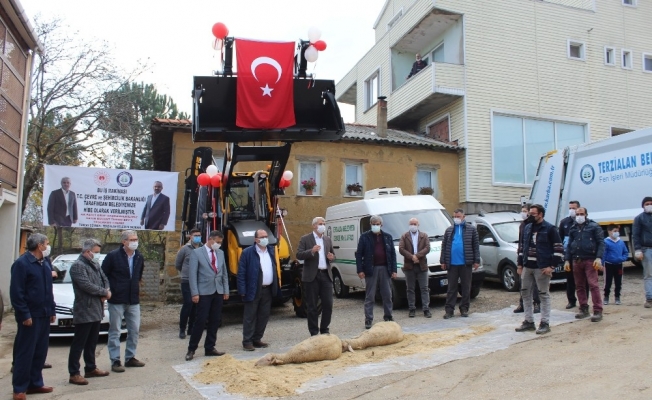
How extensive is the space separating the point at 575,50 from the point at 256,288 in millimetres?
18732

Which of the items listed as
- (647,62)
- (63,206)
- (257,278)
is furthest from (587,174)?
(63,206)

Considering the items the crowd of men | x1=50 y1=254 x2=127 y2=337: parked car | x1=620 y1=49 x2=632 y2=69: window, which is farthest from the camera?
x1=620 y1=49 x2=632 y2=69: window

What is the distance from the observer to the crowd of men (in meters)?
6.28

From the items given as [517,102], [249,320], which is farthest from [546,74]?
[249,320]

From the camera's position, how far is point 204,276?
796 centimetres

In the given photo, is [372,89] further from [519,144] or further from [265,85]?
[265,85]

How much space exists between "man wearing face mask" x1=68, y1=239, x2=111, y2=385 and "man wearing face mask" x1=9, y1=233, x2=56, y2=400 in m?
0.37

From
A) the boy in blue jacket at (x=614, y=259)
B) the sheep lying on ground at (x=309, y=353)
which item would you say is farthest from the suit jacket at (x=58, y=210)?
the boy in blue jacket at (x=614, y=259)

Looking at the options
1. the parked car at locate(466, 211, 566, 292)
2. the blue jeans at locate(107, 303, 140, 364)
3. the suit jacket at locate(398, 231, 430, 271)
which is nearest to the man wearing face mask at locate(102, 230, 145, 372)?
the blue jeans at locate(107, 303, 140, 364)

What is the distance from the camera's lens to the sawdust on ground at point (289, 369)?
19.3 feet

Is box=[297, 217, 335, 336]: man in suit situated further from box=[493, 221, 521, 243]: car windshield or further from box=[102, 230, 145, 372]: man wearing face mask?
box=[493, 221, 521, 243]: car windshield

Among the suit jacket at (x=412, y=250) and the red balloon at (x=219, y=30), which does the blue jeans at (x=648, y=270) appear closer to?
the suit jacket at (x=412, y=250)

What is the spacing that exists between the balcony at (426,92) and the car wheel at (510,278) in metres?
8.48

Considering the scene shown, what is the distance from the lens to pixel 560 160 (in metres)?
14.4
